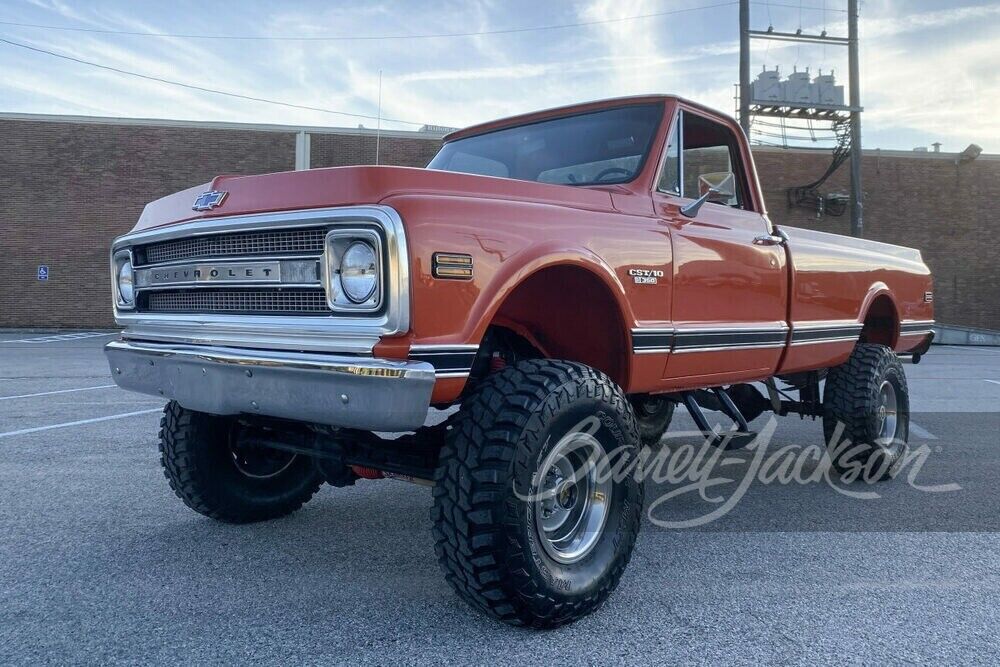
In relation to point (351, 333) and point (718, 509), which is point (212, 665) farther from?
point (718, 509)

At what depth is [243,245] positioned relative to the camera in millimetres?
2953

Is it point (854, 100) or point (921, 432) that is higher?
point (854, 100)

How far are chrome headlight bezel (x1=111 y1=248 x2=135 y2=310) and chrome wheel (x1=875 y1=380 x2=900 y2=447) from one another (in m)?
4.49

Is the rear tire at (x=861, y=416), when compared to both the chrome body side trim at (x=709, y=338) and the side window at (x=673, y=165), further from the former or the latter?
the side window at (x=673, y=165)

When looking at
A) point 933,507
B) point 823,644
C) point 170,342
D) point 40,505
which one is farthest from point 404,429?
point 933,507

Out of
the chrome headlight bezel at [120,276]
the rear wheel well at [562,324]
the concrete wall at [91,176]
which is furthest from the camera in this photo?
the concrete wall at [91,176]

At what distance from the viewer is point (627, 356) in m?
3.51

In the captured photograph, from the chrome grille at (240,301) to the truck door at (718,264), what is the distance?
1700mm

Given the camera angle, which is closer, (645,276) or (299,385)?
(299,385)

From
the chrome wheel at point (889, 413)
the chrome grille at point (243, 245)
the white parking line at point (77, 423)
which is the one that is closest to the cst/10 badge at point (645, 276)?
the chrome grille at point (243, 245)

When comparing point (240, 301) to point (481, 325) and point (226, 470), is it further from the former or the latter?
point (226, 470)

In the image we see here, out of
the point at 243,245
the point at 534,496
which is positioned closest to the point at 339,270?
the point at 243,245

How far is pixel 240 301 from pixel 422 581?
1289 mm

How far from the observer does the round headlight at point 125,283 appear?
11.9ft
